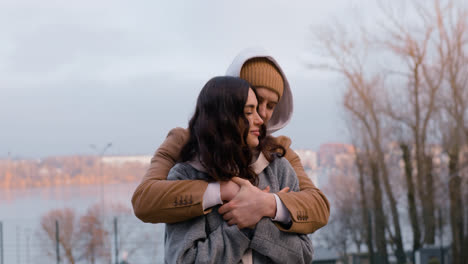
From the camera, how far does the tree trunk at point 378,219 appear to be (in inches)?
252

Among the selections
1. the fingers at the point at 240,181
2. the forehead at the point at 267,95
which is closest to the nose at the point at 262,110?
the forehead at the point at 267,95

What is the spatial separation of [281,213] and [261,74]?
0.40 metres

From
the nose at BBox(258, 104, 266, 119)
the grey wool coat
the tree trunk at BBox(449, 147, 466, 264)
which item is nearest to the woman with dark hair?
the grey wool coat

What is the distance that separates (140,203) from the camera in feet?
3.08

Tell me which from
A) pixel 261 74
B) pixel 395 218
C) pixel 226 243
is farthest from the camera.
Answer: pixel 395 218

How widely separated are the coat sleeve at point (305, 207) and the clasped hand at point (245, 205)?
39mm

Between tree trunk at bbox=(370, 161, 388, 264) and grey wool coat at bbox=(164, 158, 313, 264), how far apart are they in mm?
5776

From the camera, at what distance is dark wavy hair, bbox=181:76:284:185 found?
2.96 ft

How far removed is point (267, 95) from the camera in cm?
118

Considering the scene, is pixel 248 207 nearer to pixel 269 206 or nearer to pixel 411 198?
pixel 269 206

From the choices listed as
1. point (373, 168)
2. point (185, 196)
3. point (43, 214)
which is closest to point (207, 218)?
point (185, 196)

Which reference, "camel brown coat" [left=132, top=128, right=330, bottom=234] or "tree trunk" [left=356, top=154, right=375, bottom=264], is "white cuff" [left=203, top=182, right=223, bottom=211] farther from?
"tree trunk" [left=356, top=154, right=375, bottom=264]

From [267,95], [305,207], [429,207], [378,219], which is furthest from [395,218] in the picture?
[305,207]

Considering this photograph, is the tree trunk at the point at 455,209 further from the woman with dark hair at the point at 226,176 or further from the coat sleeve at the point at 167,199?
the coat sleeve at the point at 167,199
